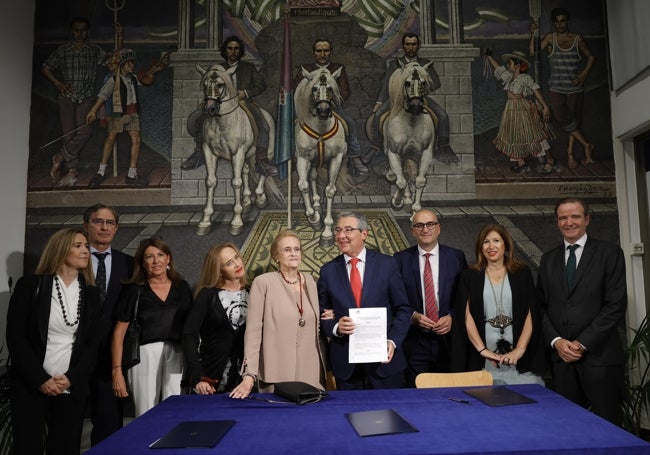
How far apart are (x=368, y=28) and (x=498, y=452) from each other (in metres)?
4.75

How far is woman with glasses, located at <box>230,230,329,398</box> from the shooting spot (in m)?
3.04

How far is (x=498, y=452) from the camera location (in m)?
1.65

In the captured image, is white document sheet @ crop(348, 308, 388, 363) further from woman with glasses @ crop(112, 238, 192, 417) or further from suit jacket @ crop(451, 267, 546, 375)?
woman with glasses @ crop(112, 238, 192, 417)

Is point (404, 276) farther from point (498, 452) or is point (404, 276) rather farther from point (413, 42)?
point (413, 42)

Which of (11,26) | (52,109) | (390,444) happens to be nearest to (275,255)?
(390,444)

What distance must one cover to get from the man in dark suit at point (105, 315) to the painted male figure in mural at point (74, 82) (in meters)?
1.61

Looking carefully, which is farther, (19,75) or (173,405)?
(19,75)

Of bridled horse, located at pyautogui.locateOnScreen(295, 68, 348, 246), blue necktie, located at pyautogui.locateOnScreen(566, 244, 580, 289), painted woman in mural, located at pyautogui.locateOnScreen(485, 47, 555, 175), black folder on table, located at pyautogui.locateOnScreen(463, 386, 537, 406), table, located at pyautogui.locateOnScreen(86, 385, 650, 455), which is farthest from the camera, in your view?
painted woman in mural, located at pyautogui.locateOnScreen(485, 47, 555, 175)

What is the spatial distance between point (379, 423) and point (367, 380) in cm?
136

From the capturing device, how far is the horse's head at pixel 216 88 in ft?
17.4

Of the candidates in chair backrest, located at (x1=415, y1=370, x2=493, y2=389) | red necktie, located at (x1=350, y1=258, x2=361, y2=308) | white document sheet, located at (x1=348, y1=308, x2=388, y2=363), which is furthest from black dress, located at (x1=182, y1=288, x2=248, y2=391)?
chair backrest, located at (x1=415, y1=370, x2=493, y2=389)

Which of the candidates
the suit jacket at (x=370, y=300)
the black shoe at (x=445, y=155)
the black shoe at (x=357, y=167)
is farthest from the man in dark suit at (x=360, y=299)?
the black shoe at (x=445, y=155)

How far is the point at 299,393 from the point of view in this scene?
2324 mm

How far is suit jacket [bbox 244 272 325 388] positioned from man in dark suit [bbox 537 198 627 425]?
173 cm
